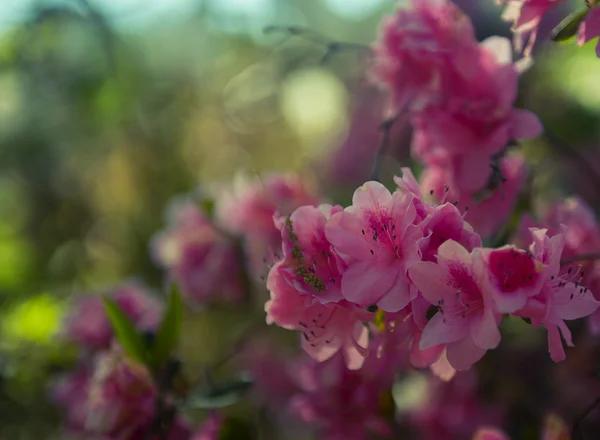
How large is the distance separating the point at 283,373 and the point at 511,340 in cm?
46

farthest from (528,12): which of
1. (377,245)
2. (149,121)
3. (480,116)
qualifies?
(149,121)

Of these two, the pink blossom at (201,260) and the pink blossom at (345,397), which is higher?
the pink blossom at (345,397)

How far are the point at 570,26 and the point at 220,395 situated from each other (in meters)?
0.67

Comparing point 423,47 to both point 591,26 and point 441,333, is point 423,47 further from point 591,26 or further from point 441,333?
point 441,333

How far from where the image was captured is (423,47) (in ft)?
3.09

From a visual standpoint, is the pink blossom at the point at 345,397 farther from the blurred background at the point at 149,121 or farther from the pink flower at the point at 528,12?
the blurred background at the point at 149,121

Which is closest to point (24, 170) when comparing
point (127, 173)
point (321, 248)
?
point (127, 173)

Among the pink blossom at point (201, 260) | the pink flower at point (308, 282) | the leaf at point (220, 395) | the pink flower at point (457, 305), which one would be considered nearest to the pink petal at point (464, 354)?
the pink flower at point (457, 305)

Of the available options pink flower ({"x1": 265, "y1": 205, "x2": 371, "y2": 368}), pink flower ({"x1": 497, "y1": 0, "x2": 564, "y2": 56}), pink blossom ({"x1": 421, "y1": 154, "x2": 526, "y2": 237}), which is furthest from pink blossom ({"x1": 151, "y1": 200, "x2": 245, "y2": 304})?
pink flower ({"x1": 497, "y1": 0, "x2": 564, "y2": 56})

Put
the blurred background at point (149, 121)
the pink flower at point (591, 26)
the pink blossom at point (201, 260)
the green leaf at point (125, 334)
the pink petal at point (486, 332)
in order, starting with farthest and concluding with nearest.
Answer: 1. the blurred background at point (149, 121)
2. the pink blossom at point (201, 260)
3. the green leaf at point (125, 334)
4. the pink flower at point (591, 26)
5. the pink petal at point (486, 332)

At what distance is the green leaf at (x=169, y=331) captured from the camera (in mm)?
1029

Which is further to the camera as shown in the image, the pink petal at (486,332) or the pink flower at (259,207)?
the pink flower at (259,207)

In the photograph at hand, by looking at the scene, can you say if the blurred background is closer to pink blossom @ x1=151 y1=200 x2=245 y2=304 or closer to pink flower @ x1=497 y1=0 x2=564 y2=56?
pink blossom @ x1=151 y1=200 x2=245 y2=304

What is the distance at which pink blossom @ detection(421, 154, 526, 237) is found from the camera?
98 centimetres
